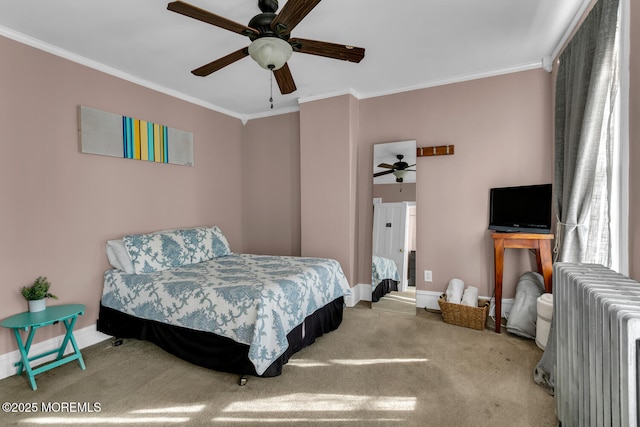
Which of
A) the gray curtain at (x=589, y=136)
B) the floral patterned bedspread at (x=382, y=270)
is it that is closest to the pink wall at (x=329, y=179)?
the floral patterned bedspread at (x=382, y=270)

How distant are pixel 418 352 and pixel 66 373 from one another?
8.72 feet

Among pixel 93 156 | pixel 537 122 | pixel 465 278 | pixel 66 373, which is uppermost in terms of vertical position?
pixel 537 122

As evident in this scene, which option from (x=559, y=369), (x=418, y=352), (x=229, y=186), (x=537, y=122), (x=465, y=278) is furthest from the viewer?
(x=229, y=186)

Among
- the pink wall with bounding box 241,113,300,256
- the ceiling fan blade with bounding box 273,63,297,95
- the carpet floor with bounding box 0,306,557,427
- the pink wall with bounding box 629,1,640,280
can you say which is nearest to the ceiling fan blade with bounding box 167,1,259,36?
the ceiling fan blade with bounding box 273,63,297,95

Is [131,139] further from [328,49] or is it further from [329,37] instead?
[328,49]

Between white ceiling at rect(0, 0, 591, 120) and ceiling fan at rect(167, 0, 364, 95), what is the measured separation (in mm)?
361

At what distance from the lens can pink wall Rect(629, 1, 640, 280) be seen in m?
1.58

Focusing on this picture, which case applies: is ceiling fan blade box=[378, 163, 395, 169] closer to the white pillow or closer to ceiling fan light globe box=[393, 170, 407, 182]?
ceiling fan light globe box=[393, 170, 407, 182]

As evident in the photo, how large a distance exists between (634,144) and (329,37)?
2.06 meters

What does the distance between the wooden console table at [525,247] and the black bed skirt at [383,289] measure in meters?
1.08

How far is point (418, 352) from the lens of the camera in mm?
2602

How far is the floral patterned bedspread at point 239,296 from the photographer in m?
2.16

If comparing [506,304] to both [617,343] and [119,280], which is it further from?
[119,280]

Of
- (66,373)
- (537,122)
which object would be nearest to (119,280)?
(66,373)
